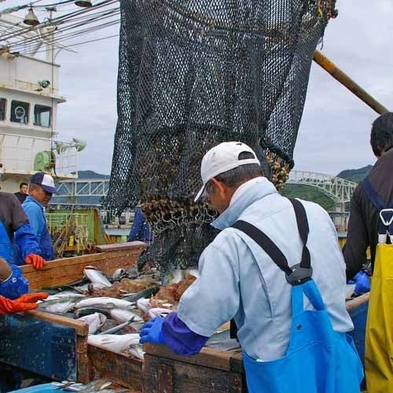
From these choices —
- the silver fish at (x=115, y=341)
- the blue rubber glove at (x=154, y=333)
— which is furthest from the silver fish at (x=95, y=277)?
the blue rubber glove at (x=154, y=333)

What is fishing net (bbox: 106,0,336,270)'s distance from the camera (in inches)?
183

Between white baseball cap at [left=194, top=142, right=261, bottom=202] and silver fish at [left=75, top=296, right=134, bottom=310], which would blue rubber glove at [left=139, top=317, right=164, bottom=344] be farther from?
silver fish at [left=75, top=296, right=134, bottom=310]

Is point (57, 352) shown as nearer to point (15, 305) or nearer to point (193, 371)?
point (15, 305)

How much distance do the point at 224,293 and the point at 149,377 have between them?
3.59ft

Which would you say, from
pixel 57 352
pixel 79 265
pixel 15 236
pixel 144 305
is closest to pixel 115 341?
pixel 57 352

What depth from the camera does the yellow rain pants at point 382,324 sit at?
2445 mm

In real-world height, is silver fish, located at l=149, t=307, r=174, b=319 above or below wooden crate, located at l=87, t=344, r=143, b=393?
above

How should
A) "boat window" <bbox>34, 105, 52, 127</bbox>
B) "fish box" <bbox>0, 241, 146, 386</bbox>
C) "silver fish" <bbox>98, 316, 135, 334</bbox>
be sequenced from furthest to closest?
"boat window" <bbox>34, 105, 52, 127</bbox> → "silver fish" <bbox>98, 316, 135, 334</bbox> → "fish box" <bbox>0, 241, 146, 386</bbox>

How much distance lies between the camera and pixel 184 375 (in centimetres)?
266

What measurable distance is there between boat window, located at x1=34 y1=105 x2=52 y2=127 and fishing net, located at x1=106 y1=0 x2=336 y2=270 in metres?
17.9

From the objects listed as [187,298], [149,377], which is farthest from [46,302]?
[187,298]

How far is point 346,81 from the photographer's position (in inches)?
251

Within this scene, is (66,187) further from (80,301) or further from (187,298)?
(187,298)

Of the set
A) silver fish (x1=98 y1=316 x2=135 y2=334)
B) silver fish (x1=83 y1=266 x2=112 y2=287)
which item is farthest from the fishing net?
silver fish (x1=98 y1=316 x2=135 y2=334)
